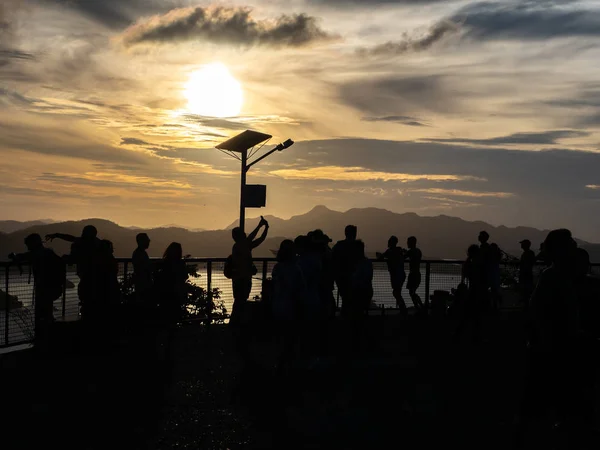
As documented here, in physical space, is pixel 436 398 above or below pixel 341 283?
below

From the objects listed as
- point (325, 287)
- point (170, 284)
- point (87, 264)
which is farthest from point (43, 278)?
point (325, 287)

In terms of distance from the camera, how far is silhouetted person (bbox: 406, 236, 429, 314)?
55.6ft

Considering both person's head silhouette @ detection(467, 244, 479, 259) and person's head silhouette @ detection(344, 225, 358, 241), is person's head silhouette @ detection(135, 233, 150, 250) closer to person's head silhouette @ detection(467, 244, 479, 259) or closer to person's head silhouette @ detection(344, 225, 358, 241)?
person's head silhouette @ detection(344, 225, 358, 241)

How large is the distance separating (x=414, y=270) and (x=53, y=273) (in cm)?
849

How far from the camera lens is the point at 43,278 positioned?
11758 millimetres

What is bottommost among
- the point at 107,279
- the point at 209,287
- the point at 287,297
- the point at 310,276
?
the point at 209,287

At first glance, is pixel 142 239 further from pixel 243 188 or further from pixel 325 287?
pixel 243 188

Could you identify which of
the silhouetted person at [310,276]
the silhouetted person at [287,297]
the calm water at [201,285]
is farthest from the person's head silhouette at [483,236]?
the silhouetted person at [287,297]

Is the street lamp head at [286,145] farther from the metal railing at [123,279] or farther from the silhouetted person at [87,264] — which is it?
the silhouetted person at [87,264]

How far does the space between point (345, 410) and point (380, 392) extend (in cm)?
95

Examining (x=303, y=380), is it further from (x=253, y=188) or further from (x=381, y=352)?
(x=253, y=188)

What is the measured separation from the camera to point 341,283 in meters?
13.4

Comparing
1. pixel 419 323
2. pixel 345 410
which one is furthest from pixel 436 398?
pixel 419 323

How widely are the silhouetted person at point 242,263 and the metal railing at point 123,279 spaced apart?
5.05ft
